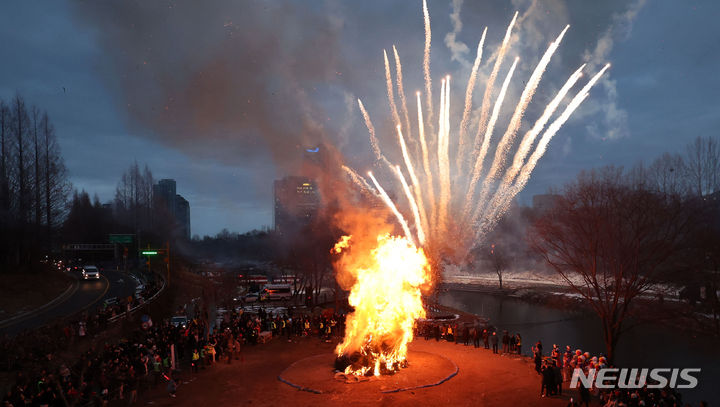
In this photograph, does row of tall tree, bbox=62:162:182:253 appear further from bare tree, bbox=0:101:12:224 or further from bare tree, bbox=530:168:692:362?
bare tree, bbox=530:168:692:362

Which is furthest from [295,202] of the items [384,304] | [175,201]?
[175,201]

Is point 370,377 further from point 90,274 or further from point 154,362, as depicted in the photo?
point 90,274

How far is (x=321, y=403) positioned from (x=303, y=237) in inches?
1682

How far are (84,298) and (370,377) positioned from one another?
31845 millimetres

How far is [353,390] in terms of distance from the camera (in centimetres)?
1845

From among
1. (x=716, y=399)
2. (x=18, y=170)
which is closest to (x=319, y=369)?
(x=716, y=399)

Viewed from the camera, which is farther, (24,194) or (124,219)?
(124,219)

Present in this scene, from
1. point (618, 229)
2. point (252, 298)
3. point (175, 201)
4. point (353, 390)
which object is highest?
point (175, 201)

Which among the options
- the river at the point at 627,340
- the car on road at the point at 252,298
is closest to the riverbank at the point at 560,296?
the river at the point at 627,340

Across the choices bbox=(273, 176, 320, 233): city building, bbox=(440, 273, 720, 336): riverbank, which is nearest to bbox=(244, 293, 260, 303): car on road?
bbox=(273, 176, 320, 233): city building

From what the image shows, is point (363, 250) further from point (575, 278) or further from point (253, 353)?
point (575, 278)

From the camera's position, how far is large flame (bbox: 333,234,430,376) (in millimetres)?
20531

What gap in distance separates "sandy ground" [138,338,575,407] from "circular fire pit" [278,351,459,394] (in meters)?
0.19

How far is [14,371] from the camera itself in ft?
64.1
